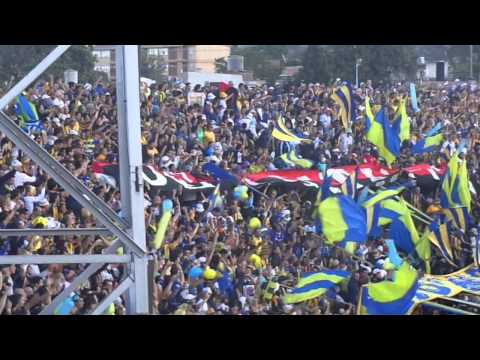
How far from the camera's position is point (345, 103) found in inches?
386

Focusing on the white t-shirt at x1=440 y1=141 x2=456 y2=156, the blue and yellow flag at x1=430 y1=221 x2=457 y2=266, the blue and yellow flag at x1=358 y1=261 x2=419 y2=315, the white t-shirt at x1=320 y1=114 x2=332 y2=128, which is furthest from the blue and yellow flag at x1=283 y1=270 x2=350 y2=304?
the white t-shirt at x1=440 y1=141 x2=456 y2=156

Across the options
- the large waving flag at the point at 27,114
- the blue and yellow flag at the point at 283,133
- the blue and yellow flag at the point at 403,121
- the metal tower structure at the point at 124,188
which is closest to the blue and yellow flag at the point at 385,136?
the blue and yellow flag at the point at 403,121

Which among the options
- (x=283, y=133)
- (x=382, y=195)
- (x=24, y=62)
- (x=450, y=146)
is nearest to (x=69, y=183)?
(x=24, y=62)

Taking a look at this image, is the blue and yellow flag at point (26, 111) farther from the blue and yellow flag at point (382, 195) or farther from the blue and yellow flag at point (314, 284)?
the blue and yellow flag at point (382, 195)

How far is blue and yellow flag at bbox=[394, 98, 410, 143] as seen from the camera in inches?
380

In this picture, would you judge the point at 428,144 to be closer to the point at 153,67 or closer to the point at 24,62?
the point at 153,67

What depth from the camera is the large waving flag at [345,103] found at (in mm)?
9695

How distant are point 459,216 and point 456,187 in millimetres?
334

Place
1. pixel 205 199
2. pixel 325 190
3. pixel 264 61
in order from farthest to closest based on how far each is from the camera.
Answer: pixel 264 61 → pixel 325 190 → pixel 205 199

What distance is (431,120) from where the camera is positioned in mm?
10086

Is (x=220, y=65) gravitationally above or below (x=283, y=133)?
above
